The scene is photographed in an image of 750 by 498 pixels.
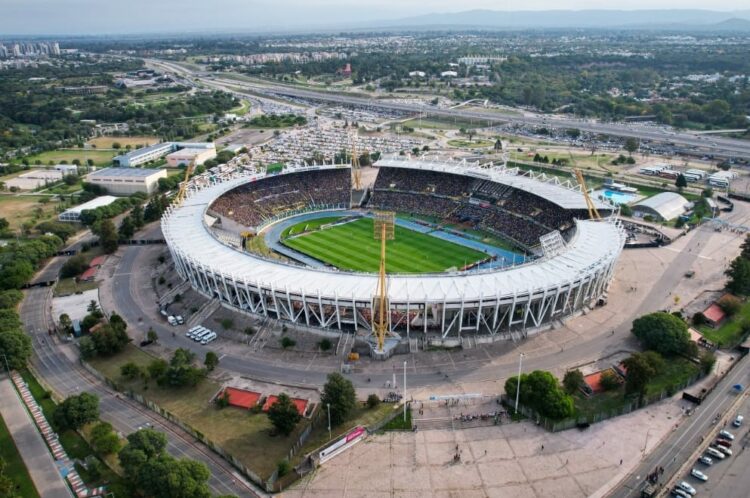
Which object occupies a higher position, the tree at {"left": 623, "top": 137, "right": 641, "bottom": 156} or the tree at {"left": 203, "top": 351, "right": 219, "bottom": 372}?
the tree at {"left": 623, "top": 137, "right": 641, "bottom": 156}

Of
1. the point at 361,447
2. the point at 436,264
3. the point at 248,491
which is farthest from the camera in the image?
the point at 436,264

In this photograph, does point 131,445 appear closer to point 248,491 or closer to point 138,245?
point 248,491

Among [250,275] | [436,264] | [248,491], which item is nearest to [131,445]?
[248,491]

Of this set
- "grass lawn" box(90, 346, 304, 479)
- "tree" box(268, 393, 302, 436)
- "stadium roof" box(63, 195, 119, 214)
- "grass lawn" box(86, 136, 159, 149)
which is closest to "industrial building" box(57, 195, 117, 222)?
"stadium roof" box(63, 195, 119, 214)

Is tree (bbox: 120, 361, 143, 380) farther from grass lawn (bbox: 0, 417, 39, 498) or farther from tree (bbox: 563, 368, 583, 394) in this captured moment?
tree (bbox: 563, 368, 583, 394)

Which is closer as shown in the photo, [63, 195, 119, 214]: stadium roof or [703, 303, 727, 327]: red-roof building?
[703, 303, 727, 327]: red-roof building
